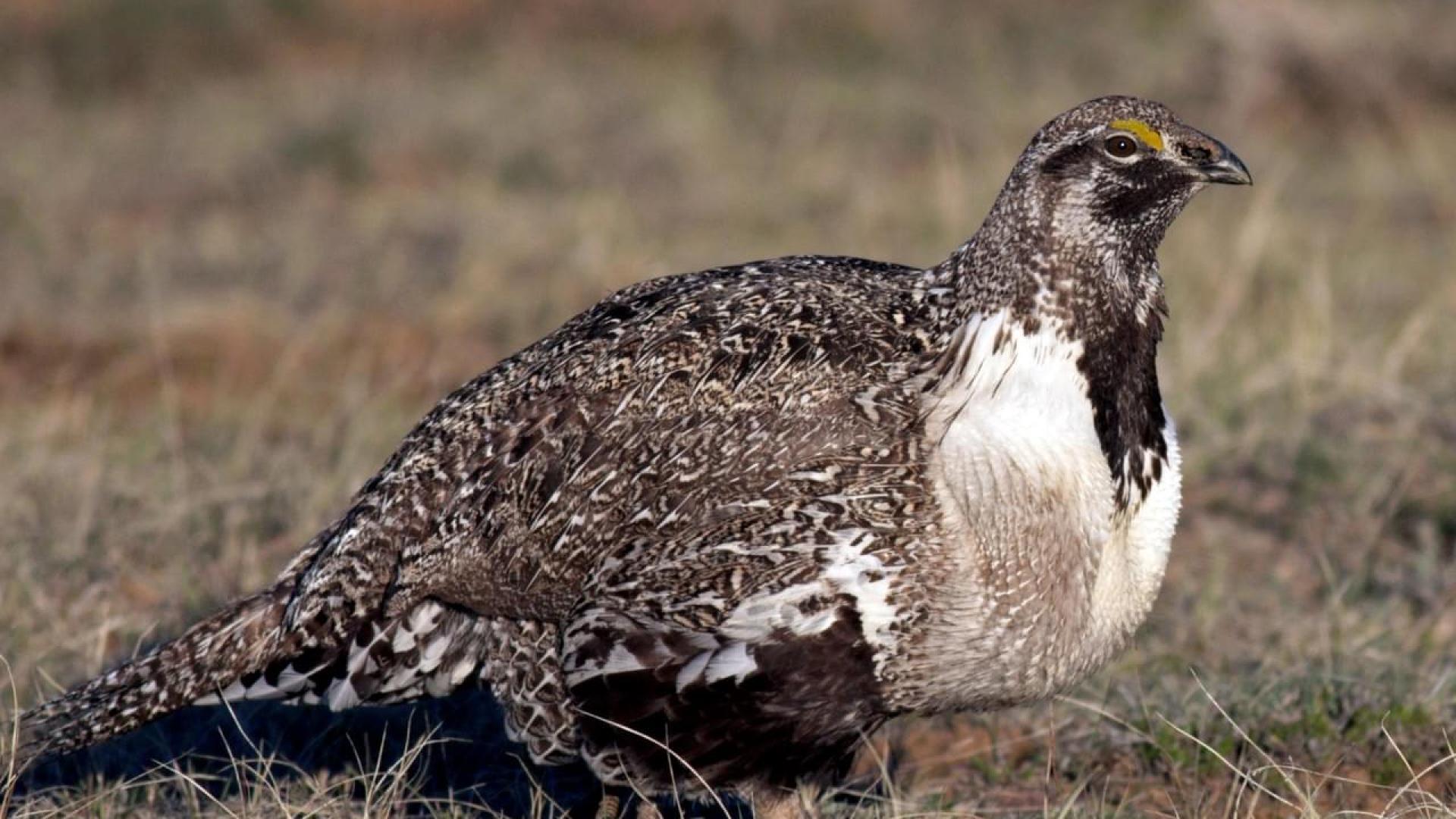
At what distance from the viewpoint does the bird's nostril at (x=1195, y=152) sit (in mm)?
3895

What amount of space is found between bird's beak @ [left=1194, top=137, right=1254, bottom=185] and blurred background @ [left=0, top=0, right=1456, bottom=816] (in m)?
1.21

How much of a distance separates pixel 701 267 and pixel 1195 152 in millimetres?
5651

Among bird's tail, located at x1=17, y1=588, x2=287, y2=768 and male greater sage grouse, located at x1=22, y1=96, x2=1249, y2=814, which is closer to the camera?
male greater sage grouse, located at x1=22, y1=96, x2=1249, y2=814

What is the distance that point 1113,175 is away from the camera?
3848 millimetres

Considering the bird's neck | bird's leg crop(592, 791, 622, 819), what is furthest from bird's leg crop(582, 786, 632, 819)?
the bird's neck

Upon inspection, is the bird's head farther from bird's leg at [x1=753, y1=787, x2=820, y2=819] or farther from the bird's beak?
bird's leg at [x1=753, y1=787, x2=820, y2=819]

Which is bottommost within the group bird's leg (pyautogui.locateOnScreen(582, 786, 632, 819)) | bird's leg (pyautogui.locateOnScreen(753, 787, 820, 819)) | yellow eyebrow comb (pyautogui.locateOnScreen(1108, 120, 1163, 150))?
bird's leg (pyautogui.locateOnScreen(582, 786, 632, 819))

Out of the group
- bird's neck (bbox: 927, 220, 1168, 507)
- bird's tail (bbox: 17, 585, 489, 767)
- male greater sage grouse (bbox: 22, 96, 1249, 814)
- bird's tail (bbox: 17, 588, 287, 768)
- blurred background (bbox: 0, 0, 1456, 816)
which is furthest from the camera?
blurred background (bbox: 0, 0, 1456, 816)

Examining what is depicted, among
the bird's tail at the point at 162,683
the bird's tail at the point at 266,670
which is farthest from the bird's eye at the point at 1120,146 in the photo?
the bird's tail at the point at 162,683

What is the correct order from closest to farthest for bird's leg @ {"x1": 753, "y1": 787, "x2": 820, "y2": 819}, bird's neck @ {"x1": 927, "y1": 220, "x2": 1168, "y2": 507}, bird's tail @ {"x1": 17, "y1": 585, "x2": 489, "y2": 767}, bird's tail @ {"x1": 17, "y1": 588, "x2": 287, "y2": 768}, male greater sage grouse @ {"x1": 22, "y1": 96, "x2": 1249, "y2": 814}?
male greater sage grouse @ {"x1": 22, "y1": 96, "x2": 1249, "y2": 814} → bird's neck @ {"x1": 927, "y1": 220, "x2": 1168, "y2": 507} → bird's leg @ {"x1": 753, "y1": 787, "x2": 820, "y2": 819} → bird's tail @ {"x1": 17, "y1": 585, "x2": 489, "y2": 767} → bird's tail @ {"x1": 17, "y1": 588, "x2": 287, "y2": 768}

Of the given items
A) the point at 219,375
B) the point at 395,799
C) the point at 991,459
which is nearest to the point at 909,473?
the point at 991,459

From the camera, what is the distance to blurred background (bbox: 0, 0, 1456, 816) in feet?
16.0

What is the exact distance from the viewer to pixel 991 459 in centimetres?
375

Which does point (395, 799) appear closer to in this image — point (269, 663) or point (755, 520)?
point (269, 663)
